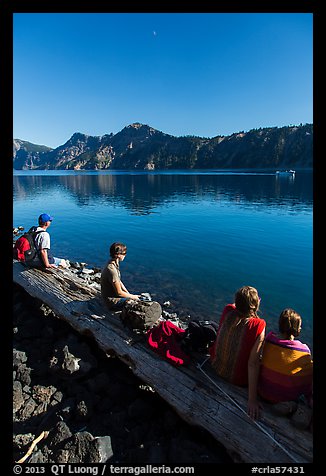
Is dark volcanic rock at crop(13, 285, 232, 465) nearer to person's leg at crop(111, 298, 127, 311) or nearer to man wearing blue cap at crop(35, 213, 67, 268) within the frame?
person's leg at crop(111, 298, 127, 311)

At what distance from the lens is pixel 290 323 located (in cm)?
384

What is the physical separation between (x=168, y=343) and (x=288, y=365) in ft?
7.16

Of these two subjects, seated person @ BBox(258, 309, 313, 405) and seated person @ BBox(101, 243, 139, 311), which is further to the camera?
seated person @ BBox(101, 243, 139, 311)

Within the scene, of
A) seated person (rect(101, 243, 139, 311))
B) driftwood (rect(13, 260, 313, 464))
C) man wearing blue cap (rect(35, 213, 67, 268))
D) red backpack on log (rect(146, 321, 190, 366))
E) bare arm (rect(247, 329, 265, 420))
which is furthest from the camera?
man wearing blue cap (rect(35, 213, 67, 268))

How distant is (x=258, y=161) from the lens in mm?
194125

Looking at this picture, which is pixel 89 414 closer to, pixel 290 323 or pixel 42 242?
pixel 290 323

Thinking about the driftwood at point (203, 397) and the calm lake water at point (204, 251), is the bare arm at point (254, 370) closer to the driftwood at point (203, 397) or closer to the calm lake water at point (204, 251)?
the driftwood at point (203, 397)

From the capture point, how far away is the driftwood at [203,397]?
11.7ft

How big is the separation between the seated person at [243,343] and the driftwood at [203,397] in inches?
7.5

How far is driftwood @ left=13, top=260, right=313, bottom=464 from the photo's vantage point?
141 inches

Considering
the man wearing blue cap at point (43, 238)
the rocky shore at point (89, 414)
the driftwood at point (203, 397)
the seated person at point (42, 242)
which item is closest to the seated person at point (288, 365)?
the driftwood at point (203, 397)

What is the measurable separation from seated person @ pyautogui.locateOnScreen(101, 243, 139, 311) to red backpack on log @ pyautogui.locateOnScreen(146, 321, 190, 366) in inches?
52.2

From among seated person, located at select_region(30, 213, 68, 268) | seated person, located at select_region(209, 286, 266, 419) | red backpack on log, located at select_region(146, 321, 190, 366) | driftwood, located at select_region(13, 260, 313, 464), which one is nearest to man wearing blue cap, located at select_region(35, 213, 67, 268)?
seated person, located at select_region(30, 213, 68, 268)
